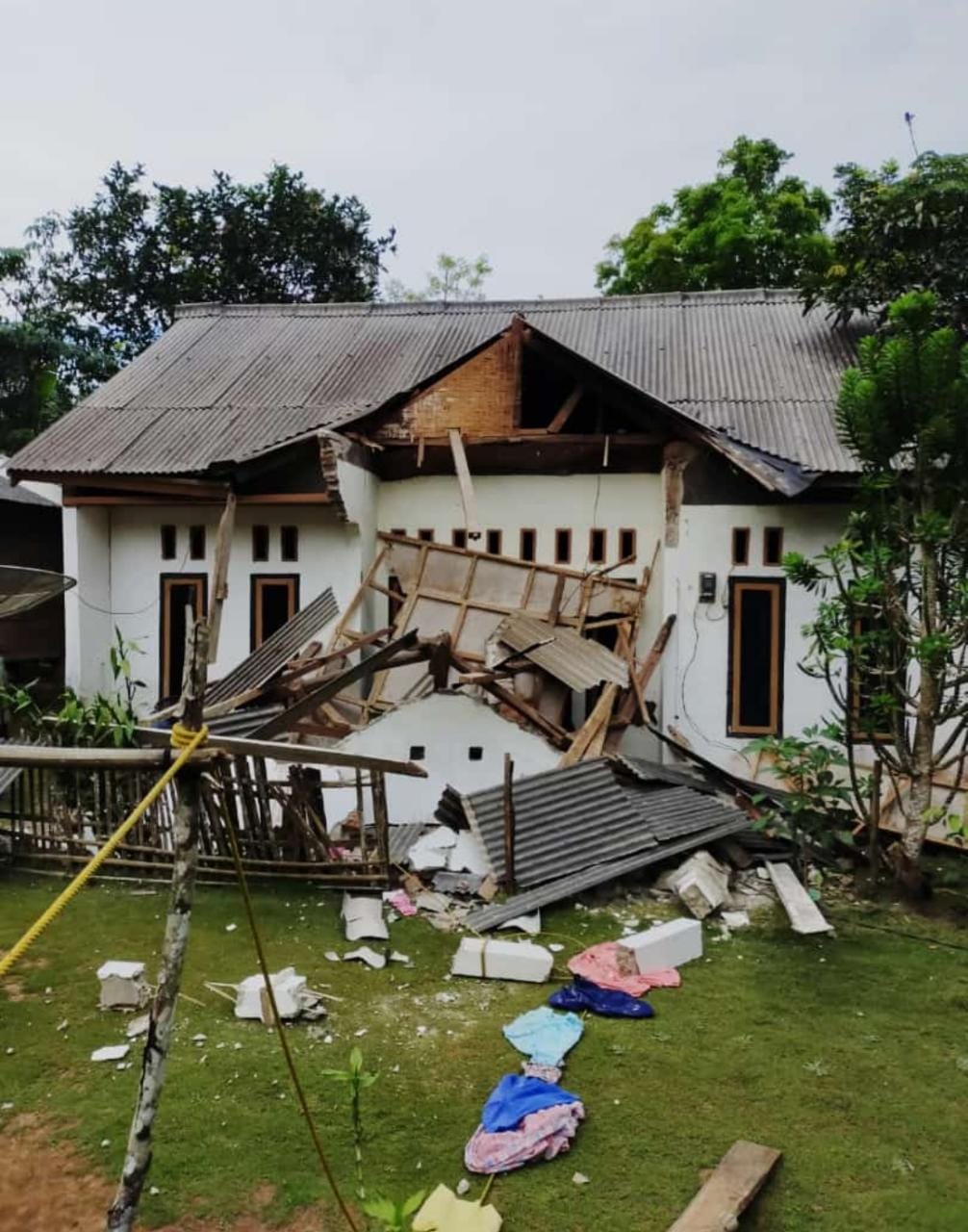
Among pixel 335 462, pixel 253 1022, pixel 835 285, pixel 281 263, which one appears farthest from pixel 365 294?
pixel 253 1022

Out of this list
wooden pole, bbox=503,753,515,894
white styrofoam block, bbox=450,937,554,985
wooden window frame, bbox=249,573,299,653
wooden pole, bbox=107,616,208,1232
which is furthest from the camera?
wooden window frame, bbox=249,573,299,653

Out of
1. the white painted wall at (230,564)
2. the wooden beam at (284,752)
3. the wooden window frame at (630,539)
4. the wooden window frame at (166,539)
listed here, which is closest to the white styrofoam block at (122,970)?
the wooden beam at (284,752)

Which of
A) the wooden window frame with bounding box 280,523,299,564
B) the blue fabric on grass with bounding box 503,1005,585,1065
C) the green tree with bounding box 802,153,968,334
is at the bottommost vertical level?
the blue fabric on grass with bounding box 503,1005,585,1065

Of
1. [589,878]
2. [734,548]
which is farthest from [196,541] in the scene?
[589,878]

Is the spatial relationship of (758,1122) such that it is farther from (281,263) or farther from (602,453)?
(281,263)

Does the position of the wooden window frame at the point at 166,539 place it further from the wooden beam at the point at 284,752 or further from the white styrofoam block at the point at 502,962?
the wooden beam at the point at 284,752

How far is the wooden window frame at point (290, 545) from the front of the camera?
11.9 m

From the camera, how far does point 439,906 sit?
724cm

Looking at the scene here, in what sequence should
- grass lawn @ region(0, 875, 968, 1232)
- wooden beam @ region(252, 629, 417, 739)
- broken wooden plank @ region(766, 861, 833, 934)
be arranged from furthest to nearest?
wooden beam @ region(252, 629, 417, 739), broken wooden plank @ region(766, 861, 833, 934), grass lawn @ region(0, 875, 968, 1232)

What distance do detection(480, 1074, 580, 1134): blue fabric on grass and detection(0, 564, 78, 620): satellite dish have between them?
11.2 ft

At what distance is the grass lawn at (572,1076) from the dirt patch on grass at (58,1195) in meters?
0.07

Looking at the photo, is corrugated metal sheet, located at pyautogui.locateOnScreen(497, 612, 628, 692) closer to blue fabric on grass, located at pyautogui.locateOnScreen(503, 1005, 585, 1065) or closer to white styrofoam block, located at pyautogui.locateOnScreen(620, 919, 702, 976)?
white styrofoam block, located at pyautogui.locateOnScreen(620, 919, 702, 976)

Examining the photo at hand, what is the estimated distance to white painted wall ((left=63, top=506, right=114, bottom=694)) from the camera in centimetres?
1193

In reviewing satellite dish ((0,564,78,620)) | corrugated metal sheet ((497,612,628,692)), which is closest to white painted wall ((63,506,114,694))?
corrugated metal sheet ((497,612,628,692))
